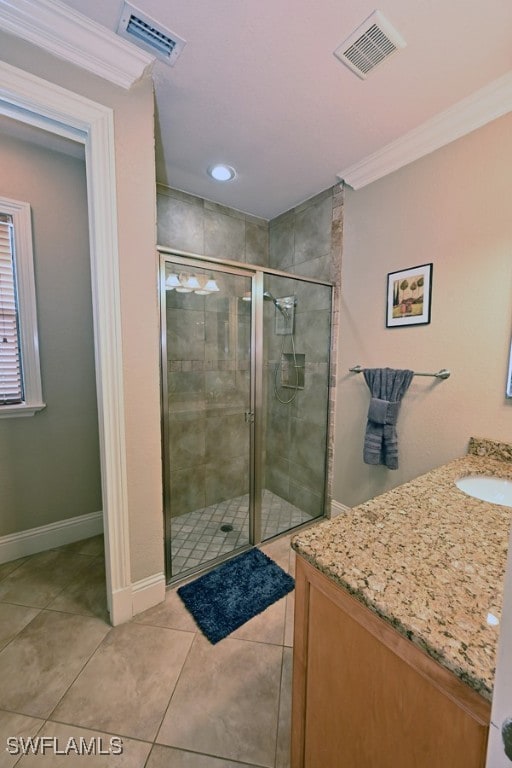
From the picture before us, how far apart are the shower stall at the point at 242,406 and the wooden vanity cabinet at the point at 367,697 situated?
124 cm

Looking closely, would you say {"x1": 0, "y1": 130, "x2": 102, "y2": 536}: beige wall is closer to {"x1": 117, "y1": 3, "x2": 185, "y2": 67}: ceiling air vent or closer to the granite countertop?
{"x1": 117, "y1": 3, "x2": 185, "y2": 67}: ceiling air vent

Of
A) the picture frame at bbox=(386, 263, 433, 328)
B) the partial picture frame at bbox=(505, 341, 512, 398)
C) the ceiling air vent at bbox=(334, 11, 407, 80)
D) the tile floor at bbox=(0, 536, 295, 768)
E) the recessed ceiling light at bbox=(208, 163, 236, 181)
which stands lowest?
the tile floor at bbox=(0, 536, 295, 768)

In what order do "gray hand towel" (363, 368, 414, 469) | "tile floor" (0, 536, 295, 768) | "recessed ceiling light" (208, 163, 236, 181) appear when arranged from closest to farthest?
"tile floor" (0, 536, 295, 768) < "gray hand towel" (363, 368, 414, 469) < "recessed ceiling light" (208, 163, 236, 181)

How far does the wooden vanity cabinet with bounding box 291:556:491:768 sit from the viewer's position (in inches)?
18.7

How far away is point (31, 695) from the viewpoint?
3.76 feet

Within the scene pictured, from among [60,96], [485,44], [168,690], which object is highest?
[485,44]

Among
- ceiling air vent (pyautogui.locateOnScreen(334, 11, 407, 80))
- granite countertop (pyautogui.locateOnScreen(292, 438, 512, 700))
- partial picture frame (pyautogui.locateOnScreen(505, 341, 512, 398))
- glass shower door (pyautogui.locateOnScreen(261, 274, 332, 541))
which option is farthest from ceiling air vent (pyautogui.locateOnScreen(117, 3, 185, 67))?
partial picture frame (pyautogui.locateOnScreen(505, 341, 512, 398))

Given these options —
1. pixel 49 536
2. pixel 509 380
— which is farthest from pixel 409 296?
pixel 49 536

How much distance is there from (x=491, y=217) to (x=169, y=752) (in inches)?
99.6

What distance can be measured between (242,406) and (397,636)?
1725 millimetres

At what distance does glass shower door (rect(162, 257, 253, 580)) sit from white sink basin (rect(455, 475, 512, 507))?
1.27 meters

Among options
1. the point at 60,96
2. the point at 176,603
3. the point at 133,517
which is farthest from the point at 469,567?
the point at 60,96

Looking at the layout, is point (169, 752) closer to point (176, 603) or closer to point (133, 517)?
point (176, 603)

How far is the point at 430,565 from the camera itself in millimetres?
675
